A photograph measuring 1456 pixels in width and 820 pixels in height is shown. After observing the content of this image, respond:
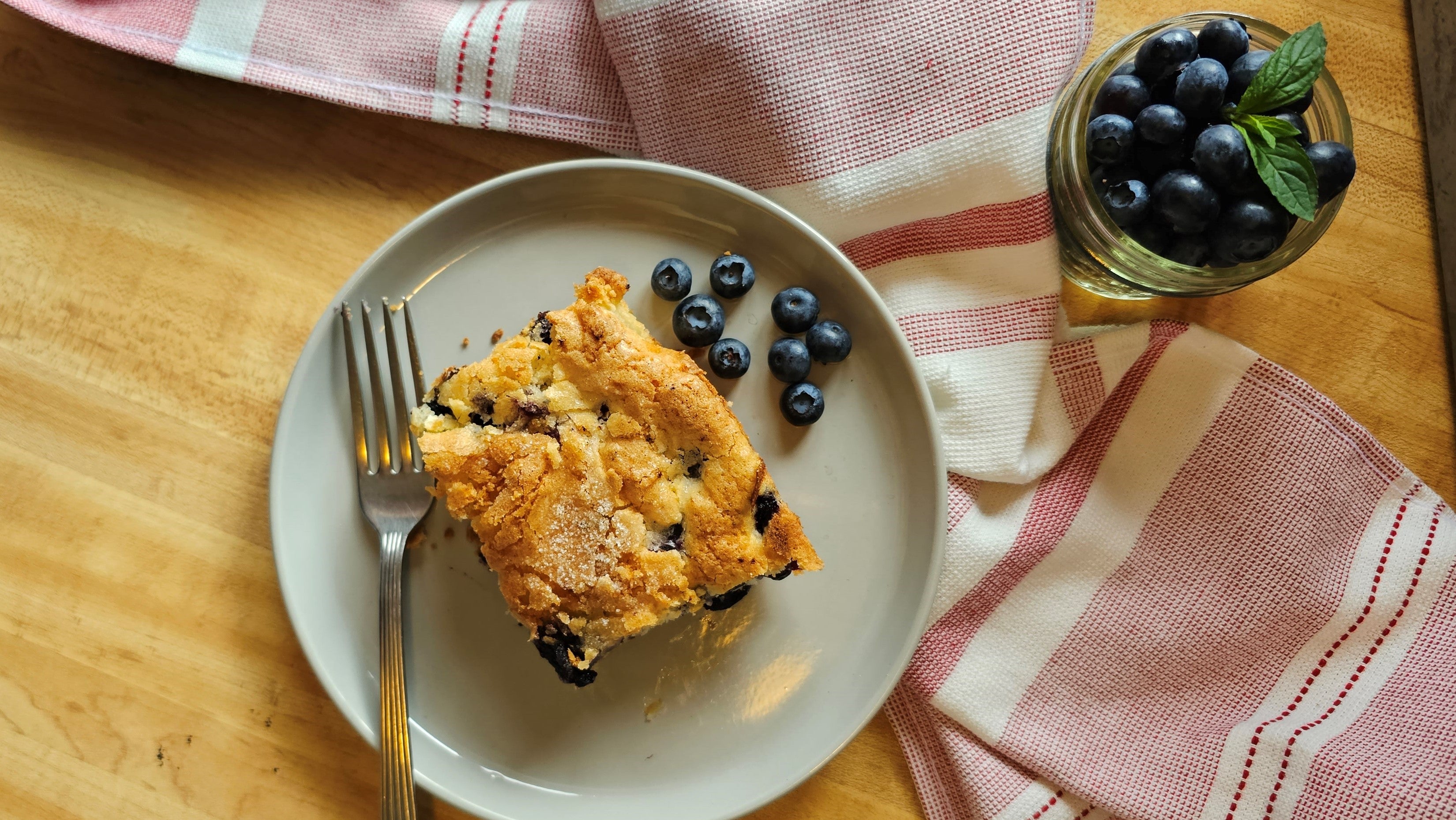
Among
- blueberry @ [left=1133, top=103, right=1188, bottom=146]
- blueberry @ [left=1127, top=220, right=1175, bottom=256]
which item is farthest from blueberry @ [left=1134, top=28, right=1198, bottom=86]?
blueberry @ [left=1127, top=220, right=1175, bottom=256]

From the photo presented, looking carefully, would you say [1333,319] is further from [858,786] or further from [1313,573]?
[858,786]

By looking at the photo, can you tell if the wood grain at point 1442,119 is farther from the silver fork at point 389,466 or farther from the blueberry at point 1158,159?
the silver fork at point 389,466

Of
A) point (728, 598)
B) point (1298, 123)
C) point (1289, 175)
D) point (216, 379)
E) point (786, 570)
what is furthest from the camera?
point (216, 379)

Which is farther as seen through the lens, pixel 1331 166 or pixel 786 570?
pixel 786 570

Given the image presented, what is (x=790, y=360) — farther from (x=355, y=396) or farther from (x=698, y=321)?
(x=355, y=396)

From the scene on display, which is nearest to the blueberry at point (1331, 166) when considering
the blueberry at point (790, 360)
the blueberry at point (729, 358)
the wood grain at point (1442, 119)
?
the wood grain at point (1442, 119)

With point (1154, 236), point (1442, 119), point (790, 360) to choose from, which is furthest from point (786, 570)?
point (1442, 119)
